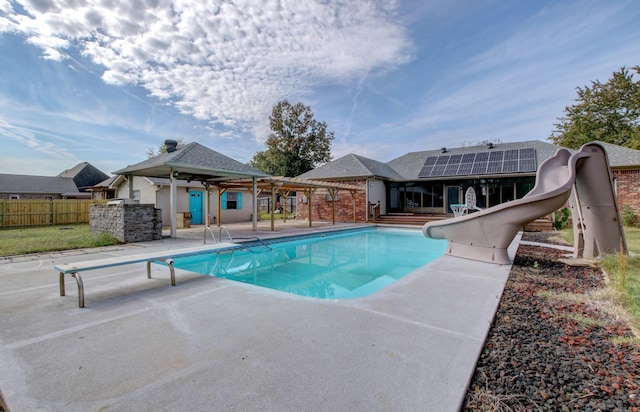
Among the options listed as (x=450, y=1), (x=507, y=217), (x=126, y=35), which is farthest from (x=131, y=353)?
(x=450, y=1)

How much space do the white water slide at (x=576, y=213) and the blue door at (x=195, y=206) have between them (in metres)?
14.7

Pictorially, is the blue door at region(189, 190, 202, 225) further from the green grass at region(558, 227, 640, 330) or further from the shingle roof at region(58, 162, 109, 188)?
the shingle roof at region(58, 162, 109, 188)

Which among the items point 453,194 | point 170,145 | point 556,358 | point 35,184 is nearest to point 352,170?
point 453,194

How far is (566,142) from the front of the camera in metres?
26.4

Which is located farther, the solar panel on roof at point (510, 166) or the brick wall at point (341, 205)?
the brick wall at point (341, 205)

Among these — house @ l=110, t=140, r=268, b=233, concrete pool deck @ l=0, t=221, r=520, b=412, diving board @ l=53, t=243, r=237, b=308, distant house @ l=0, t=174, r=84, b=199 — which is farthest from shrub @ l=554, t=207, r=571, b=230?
distant house @ l=0, t=174, r=84, b=199

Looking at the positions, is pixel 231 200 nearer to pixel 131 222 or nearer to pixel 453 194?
pixel 131 222

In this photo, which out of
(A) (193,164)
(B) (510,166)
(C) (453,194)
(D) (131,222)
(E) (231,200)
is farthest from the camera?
(C) (453,194)

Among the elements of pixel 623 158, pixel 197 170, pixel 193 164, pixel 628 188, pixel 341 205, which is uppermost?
pixel 623 158

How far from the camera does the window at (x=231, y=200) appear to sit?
18172 millimetres

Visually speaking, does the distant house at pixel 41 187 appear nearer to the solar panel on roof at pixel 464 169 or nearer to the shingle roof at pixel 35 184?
the shingle roof at pixel 35 184

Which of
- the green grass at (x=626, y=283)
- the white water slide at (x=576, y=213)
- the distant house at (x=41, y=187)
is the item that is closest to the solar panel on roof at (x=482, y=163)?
the white water slide at (x=576, y=213)

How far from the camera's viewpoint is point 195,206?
17.1m

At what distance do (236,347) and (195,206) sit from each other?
1584 cm
